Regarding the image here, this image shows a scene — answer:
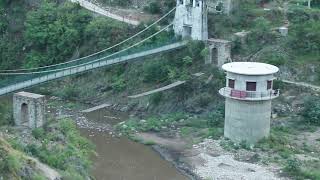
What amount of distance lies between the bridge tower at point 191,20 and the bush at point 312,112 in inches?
304

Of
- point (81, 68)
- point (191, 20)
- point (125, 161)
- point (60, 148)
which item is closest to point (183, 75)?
point (191, 20)

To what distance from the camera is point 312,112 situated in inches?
1409

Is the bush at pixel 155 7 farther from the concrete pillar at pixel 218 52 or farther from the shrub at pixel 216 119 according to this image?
the shrub at pixel 216 119

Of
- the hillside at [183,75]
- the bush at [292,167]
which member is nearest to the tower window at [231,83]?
the hillside at [183,75]

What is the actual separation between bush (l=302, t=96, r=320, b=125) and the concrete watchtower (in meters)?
2.52

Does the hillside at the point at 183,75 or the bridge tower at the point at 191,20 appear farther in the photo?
the bridge tower at the point at 191,20

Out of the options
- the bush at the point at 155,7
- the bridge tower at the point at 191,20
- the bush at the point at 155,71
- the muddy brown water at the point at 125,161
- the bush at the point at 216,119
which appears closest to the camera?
the muddy brown water at the point at 125,161

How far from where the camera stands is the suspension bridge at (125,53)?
119 feet

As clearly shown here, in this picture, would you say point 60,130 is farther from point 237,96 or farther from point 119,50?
point 119,50

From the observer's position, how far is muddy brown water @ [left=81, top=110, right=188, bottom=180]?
3052 centimetres

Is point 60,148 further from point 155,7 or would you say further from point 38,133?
point 155,7

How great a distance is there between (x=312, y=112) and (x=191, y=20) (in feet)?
30.8

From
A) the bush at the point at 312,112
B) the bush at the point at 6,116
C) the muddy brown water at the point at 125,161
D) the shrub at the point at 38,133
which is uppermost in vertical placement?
the bush at the point at 6,116

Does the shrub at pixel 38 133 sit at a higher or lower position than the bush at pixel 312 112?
higher
